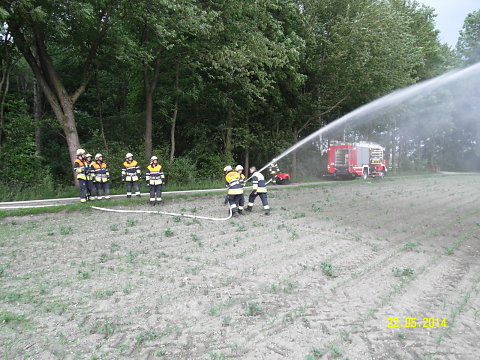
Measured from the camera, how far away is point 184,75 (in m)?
19.2

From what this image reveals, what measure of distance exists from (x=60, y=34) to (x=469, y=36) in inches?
1502

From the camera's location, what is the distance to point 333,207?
11.8 metres

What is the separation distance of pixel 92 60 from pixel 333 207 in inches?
472

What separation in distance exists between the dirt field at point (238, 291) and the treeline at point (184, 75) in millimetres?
7860

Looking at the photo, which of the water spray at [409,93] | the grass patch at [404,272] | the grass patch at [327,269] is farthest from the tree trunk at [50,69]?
the grass patch at [404,272]

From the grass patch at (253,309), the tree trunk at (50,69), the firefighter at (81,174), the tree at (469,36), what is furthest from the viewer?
the tree at (469,36)

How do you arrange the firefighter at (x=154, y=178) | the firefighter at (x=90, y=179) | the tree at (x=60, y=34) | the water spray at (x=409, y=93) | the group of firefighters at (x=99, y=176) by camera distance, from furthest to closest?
the firefighter at (x=90, y=179) → the firefighter at (x=154, y=178) → the group of firefighters at (x=99, y=176) → the tree at (x=60, y=34) → the water spray at (x=409, y=93)

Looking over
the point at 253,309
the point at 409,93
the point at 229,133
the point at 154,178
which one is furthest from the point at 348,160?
the point at 253,309

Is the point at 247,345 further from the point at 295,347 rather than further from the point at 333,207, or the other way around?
the point at 333,207

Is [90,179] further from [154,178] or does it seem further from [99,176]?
[154,178]

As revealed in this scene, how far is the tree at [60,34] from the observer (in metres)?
11.1

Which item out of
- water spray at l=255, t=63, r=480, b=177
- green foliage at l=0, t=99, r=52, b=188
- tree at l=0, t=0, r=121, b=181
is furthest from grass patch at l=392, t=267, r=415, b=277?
green foliage at l=0, t=99, r=52, b=188

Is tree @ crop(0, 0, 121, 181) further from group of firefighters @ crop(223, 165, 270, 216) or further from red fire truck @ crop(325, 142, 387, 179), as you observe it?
red fire truck @ crop(325, 142, 387, 179)

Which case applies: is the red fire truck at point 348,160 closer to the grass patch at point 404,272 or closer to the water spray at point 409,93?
the water spray at point 409,93
